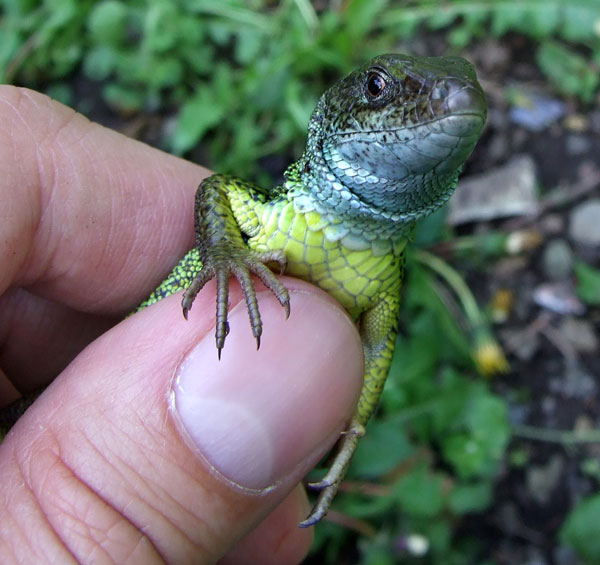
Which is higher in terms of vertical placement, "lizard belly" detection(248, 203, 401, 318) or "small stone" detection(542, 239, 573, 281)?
"lizard belly" detection(248, 203, 401, 318)

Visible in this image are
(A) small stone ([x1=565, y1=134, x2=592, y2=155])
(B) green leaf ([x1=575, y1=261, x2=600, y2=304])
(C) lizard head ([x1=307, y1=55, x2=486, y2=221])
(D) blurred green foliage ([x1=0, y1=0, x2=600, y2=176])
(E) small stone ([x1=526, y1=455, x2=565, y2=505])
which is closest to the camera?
(C) lizard head ([x1=307, y1=55, x2=486, y2=221])

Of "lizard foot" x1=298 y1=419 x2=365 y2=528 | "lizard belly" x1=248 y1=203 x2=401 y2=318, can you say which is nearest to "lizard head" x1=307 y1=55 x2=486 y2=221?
"lizard belly" x1=248 y1=203 x2=401 y2=318

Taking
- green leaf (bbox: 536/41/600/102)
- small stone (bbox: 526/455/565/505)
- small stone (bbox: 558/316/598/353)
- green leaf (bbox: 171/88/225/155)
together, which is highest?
green leaf (bbox: 171/88/225/155)

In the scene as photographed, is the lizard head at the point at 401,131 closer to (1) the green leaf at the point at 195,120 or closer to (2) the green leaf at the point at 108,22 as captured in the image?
(1) the green leaf at the point at 195,120

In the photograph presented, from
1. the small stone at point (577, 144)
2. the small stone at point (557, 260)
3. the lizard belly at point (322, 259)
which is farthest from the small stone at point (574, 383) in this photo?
the lizard belly at point (322, 259)

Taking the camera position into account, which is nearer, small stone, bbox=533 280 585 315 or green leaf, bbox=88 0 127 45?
small stone, bbox=533 280 585 315

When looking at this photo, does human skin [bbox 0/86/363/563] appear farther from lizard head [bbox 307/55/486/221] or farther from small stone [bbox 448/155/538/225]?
small stone [bbox 448/155/538/225]

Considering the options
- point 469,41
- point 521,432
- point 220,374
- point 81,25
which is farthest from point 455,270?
point 81,25

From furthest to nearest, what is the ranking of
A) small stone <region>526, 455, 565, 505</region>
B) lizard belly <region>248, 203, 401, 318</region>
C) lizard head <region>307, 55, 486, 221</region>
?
1. small stone <region>526, 455, 565, 505</region>
2. lizard belly <region>248, 203, 401, 318</region>
3. lizard head <region>307, 55, 486, 221</region>
